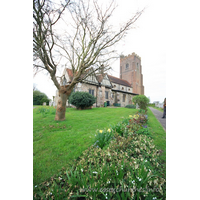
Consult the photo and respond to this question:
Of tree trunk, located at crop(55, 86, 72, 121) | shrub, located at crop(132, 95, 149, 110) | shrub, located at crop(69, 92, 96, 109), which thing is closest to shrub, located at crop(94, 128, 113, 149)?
shrub, located at crop(132, 95, 149, 110)

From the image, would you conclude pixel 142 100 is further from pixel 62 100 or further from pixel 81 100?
pixel 81 100

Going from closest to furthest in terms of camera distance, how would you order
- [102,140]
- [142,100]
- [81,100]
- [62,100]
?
[102,140]
[142,100]
[62,100]
[81,100]

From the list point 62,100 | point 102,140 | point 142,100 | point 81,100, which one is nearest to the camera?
point 102,140

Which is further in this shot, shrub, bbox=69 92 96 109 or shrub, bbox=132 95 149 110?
shrub, bbox=69 92 96 109

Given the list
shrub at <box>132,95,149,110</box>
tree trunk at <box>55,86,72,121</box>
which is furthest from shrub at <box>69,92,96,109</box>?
shrub at <box>132,95,149,110</box>

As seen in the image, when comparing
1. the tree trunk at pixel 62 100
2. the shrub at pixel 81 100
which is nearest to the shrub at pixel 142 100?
the tree trunk at pixel 62 100

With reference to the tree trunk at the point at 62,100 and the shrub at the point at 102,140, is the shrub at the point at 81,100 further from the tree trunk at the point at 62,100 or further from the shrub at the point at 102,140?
the shrub at the point at 102,140

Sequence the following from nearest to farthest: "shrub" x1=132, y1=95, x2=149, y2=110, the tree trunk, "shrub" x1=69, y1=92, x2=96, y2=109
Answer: "shrub" x1=132, y1=95, x2=149, y2=110, the tree trunk, "shrub" x1=69, y1=92, x2=96, y2=109

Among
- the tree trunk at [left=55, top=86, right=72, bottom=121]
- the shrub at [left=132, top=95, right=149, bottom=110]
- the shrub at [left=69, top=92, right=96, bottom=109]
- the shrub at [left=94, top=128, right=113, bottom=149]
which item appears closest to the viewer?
the shrub at [left=94, top=128, right=113, bottom=149]

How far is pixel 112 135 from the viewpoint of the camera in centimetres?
297

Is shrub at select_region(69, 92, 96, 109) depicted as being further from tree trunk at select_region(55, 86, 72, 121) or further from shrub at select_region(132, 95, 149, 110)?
shrub at select_region(132, 95, 149, 110)

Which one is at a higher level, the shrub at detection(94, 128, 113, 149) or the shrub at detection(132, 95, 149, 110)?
the shrub at detection(132, 95, 149, 110)

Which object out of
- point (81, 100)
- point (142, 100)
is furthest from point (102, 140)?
point (81, 100)

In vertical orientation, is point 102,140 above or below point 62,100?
below
